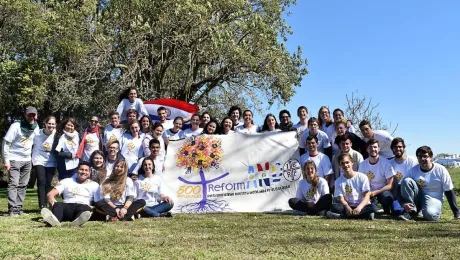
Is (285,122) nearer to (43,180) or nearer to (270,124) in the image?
(270,124)

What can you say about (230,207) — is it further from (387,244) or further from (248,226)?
(387,244)

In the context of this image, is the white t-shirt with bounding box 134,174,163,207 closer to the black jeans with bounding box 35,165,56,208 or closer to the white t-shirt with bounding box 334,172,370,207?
the black jeans with bounding box 35,165,56,208

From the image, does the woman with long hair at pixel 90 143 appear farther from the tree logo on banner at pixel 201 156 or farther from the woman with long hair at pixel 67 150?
the tree logo on banner at pixel 201 156

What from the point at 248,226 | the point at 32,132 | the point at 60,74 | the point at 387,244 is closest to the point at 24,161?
the point at 32,132

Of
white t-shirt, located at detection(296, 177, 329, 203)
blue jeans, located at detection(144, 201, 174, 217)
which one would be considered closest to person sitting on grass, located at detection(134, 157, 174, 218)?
blue jeans, located at detection(144, 201, 174, 217)

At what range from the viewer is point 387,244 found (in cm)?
515

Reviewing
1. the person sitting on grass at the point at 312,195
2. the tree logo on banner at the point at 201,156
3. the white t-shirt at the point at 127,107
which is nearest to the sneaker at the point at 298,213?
the person sitting on grass at the point at 312,195

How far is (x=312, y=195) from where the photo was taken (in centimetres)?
828

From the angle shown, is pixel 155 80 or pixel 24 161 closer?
pixel 24 161

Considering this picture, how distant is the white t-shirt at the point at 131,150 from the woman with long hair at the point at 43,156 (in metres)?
1.31

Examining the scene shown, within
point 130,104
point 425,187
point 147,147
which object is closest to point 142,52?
point 130,104

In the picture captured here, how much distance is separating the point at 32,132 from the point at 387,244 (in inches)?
259

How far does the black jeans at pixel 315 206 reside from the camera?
8.07m

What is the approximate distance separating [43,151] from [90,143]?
0.85m
